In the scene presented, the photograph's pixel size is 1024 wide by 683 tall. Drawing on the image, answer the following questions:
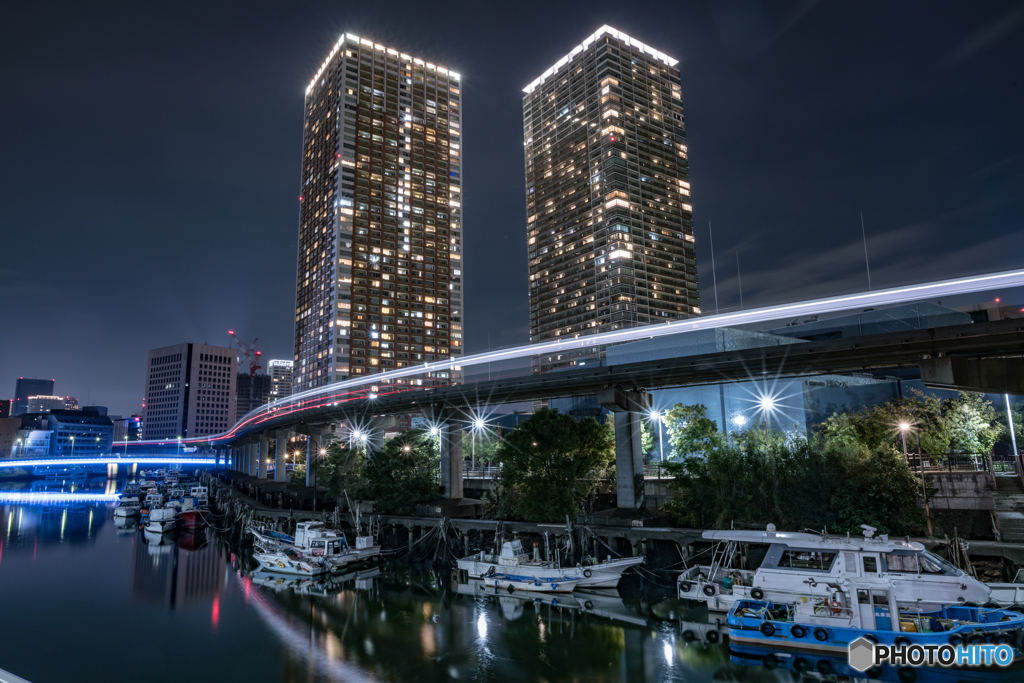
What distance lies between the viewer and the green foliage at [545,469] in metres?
44.3

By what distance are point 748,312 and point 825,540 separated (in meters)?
23.7

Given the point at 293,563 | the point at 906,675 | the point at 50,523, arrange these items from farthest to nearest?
the point at 50,523
the point at 293,563
the point at 906,675

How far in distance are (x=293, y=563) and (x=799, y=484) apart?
36115mm

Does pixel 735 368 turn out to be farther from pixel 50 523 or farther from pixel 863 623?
pixel 50 523

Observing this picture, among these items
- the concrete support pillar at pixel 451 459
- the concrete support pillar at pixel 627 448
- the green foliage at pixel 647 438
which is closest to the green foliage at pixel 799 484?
the concrete support pillar at pixel 627 448

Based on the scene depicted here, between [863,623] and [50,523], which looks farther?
[50,523]

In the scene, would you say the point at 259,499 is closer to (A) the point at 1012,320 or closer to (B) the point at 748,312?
(B) the point at 748,312

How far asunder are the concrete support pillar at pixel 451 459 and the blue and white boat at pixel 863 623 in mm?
35912

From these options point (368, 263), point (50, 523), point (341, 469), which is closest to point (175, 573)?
point (341, 469)

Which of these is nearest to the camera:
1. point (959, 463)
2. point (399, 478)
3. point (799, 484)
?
point (799, 484)

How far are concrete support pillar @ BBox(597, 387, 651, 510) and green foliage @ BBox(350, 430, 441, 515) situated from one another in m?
20.2

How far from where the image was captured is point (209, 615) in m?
34.7

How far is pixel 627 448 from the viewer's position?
44406 mm

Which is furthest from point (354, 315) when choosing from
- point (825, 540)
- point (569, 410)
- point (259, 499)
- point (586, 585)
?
point (825, 540)
